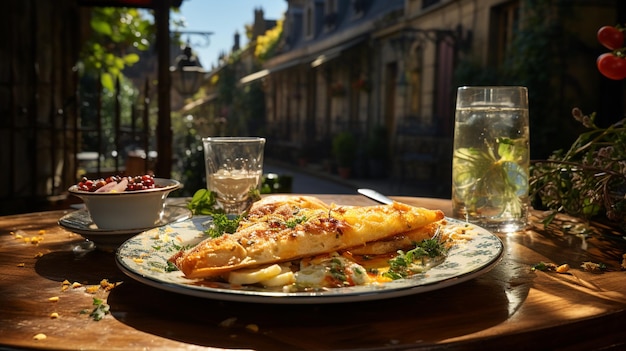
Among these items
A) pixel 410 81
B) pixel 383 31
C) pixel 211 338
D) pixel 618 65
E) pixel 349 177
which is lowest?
pixel 349 177

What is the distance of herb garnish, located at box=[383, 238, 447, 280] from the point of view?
1.22 meters

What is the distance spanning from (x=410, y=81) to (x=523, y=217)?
38.6 feet

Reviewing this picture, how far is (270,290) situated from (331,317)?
12 centimetres

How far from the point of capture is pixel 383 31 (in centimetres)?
1466

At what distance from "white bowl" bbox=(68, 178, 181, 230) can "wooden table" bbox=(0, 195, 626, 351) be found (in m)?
0.18

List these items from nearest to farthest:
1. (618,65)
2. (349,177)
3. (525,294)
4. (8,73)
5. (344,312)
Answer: (344,312) → (525,294) → (618,65) → (8,73) → (349,177)

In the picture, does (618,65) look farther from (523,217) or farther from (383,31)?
(383,31)

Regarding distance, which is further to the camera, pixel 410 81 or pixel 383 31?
pixel 383 31

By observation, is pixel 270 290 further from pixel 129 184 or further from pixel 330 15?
pixel 330 15

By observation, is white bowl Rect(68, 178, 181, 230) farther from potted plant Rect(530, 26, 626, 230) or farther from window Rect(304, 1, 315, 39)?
window Rect(304, 1, 315, 39)

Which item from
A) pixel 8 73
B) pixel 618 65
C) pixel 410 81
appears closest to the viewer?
pixel 618 65

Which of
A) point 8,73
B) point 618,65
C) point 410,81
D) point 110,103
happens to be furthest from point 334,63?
point 618,65

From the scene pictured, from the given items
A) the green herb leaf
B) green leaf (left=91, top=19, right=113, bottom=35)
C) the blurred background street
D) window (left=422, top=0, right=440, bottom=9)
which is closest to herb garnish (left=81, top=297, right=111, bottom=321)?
the green herb leaf

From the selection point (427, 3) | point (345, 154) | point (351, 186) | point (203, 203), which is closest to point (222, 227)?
point (203, 203)
